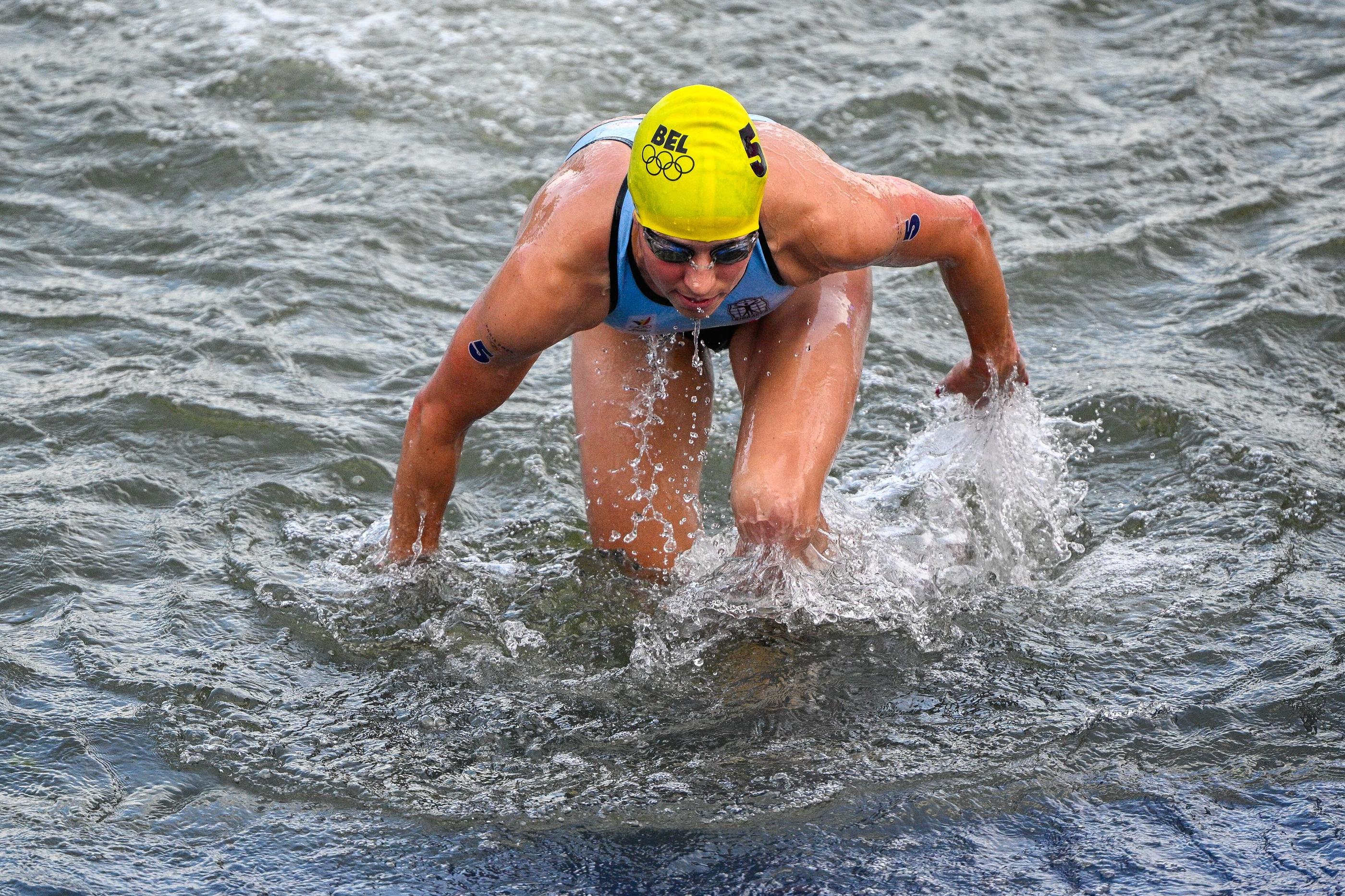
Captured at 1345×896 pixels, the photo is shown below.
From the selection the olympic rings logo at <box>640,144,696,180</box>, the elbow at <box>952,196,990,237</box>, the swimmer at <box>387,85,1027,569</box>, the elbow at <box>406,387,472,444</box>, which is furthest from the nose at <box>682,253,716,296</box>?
the elbow at <box>952,196,990,237</box>

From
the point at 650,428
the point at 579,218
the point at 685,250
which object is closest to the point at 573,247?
the point at 579,218

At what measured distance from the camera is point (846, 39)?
1080 cm

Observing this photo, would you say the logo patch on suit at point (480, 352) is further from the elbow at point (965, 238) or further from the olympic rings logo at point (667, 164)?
the elbow at point (965, 238)

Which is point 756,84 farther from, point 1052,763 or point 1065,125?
point 1052,763

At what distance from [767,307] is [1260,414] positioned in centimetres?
295

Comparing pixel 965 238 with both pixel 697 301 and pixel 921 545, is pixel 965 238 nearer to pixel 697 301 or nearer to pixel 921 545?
pixel 697 301

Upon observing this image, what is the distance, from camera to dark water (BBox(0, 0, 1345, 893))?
14.3 ft

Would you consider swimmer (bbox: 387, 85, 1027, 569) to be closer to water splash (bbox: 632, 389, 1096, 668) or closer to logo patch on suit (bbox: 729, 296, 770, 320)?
logo patch on suit (bbox: 729, 296, 770, 320)

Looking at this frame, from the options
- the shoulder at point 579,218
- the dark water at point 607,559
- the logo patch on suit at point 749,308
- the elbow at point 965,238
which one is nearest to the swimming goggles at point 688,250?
the shoulder at point 579,218

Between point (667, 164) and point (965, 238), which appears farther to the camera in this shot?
point (965, 238)

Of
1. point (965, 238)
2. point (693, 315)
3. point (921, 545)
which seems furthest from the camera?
point (921, 545)

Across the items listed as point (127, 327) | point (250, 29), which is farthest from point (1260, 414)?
point (250, 29)

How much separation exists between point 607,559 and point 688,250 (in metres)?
1.77

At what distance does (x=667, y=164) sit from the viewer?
4.22 m
